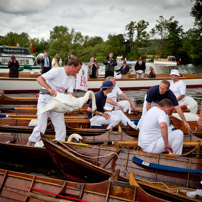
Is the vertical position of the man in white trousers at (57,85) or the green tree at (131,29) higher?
the green tree at (131,29)

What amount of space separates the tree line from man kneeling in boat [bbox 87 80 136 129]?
56.7 meters

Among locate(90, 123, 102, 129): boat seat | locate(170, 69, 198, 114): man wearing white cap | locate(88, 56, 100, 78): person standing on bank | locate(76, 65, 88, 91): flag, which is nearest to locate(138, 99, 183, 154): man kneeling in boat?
locate(90, 123, 102, 129): boat seat

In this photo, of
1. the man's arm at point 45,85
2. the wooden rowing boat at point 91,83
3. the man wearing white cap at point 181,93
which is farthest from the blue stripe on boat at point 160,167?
the wooden rowing boat at point 91,83

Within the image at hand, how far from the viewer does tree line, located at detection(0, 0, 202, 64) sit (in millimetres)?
62938

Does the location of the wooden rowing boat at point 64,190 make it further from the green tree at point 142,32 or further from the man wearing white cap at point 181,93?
the green tree at point 142,32

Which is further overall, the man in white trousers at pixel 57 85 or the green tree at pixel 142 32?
the green tree at pixel 142 32

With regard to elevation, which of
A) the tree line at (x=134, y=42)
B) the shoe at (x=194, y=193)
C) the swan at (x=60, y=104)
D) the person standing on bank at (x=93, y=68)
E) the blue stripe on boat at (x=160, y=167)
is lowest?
the shoe at (x=194, y=193)

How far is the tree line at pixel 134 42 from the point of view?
62.9 metres

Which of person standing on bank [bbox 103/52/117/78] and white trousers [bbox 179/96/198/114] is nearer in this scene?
white trousers [bbox 179/96/198/114]

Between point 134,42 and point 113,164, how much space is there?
82405mm

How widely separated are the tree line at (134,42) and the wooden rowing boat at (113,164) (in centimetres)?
5877

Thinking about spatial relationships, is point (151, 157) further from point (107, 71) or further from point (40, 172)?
point (107, 71)

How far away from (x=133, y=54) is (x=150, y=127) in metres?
72.2

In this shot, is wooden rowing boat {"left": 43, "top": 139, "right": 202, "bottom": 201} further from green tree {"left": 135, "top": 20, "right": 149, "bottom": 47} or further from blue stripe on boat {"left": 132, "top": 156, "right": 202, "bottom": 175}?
green tree {"left": 135, "top": 20, "right": 149, "bottom": 47}
